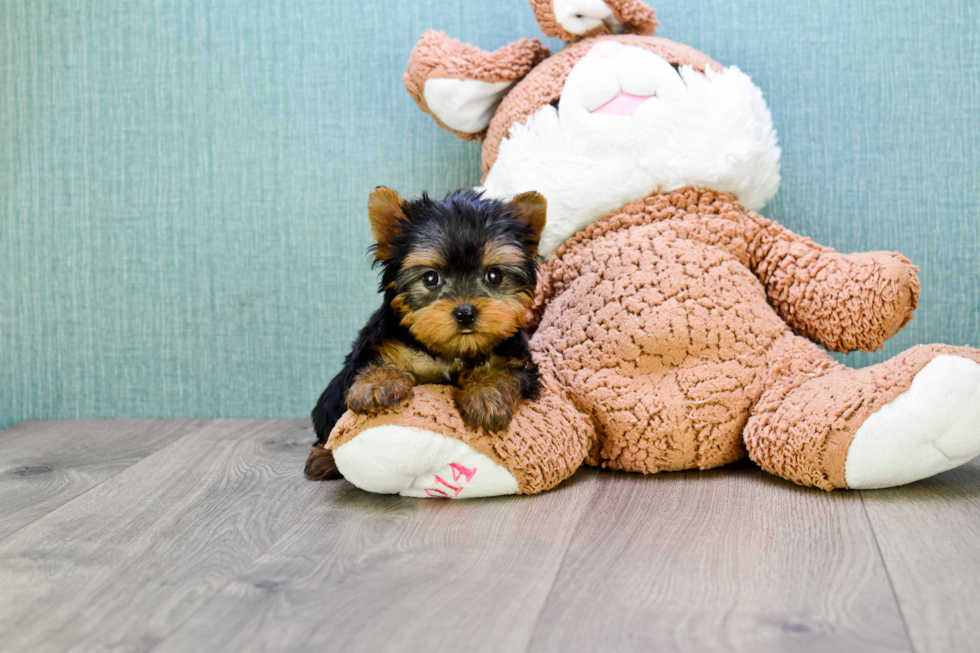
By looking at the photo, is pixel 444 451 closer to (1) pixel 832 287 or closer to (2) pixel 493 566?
(2) pixel 493 566

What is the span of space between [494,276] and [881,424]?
0.84 metres

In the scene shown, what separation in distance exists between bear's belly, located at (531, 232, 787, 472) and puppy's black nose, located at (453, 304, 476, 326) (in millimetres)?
431

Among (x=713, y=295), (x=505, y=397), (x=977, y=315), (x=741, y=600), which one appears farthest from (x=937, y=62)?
(x=741, y=600)

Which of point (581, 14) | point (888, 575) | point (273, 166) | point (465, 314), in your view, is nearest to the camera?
point (888, 575)

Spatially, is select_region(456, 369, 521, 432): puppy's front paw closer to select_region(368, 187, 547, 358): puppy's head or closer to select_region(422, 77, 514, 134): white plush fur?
select_region(368, 187, 547, 358): puppy's head

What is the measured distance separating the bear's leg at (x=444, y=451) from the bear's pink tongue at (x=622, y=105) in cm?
77

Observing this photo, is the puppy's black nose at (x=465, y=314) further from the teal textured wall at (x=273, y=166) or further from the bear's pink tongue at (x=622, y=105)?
the teal textured wall at (x=273, y=166)

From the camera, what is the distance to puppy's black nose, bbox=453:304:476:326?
4.95 ft

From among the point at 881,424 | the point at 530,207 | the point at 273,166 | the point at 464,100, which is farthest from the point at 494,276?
the point at 273,166

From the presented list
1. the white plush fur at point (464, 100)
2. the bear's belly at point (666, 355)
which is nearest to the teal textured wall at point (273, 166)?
the white plush fur at point (464, 100)

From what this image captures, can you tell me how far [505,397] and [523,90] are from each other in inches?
36.0

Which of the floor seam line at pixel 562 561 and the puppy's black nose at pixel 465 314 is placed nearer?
the floor seam line at pixel 562 561

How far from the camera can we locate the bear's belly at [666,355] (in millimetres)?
1779

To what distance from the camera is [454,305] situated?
152 cm
